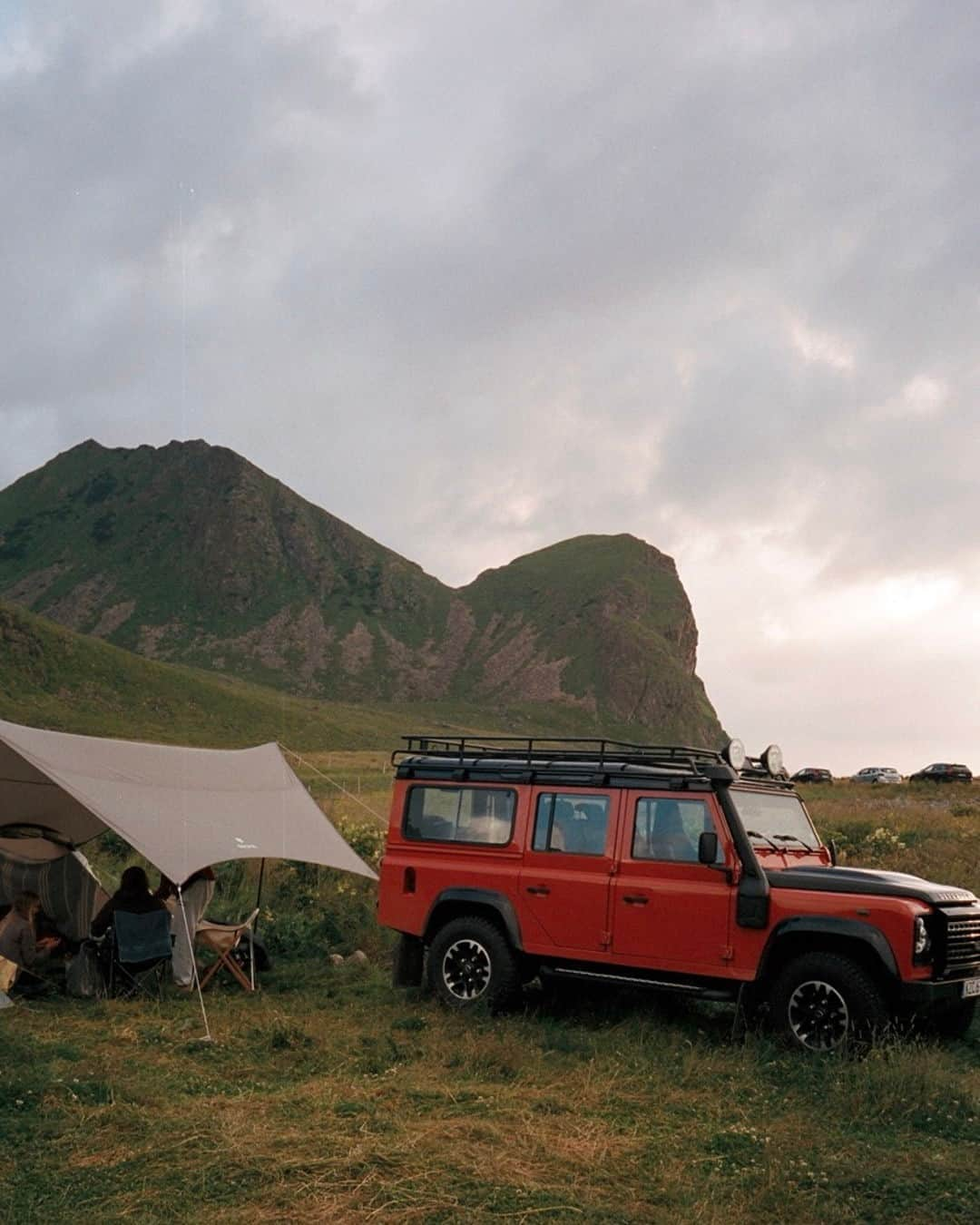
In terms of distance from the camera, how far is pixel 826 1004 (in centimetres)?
920

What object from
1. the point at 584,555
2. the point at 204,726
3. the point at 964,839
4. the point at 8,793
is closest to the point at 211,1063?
the point at 8,793

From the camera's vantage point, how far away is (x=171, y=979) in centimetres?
1284

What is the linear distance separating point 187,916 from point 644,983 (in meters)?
5.40

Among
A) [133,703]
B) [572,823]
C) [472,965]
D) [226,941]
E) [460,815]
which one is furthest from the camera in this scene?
[133,703]

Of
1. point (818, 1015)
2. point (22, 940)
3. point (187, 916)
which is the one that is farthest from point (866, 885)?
point (22, 940)

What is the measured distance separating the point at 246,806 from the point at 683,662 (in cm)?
15560

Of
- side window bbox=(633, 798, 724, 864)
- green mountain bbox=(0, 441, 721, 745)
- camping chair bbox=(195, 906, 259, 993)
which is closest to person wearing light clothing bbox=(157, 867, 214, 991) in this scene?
camping chair bbox=(195, 906, 259, 993)

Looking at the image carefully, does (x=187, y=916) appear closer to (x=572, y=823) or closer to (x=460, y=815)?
(x=460, y=815)

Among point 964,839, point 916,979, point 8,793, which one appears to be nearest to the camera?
point 916,979

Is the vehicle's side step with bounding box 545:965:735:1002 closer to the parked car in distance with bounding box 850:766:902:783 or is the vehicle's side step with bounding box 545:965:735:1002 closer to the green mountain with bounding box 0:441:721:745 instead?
the parked car in distance with bounding box 850:766:902:783

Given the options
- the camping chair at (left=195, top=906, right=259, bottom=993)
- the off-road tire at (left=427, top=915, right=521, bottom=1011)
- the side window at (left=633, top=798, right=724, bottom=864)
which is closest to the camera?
the side window at (left=633, top=798, right=724, bottom=864)

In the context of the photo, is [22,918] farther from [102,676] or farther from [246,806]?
[102,676]

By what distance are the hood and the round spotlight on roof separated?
52.2 inches

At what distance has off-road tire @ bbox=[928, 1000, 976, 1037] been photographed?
9.77 meters
